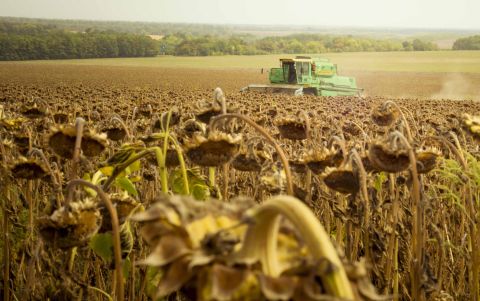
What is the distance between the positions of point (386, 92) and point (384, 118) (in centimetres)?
3839

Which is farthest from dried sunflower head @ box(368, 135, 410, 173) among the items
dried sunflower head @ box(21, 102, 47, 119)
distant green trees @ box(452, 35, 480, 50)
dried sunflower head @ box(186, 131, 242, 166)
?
distant green trees @ box(452, 35, 480, 50)

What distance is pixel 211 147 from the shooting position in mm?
1884

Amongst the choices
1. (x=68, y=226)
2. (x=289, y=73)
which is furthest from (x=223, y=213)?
(x=289, y=73)

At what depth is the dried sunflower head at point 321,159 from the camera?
7.50 feet

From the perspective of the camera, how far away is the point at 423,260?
1.71 m

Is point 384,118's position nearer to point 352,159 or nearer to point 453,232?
point 453,232

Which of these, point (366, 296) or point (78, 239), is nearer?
point (366, 296)

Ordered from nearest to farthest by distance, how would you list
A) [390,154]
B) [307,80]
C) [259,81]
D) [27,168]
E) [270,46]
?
[390,154] < [27,168] < [307,80] < [259,81] < [270,46]

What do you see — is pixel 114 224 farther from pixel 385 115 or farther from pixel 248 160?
pixel 385 115

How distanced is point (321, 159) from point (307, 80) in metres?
24.7

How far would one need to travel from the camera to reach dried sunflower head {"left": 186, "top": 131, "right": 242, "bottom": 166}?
1.87 meters

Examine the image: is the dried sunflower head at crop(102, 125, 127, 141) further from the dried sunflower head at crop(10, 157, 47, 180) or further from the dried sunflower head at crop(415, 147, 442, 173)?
the dried sunflower head at crop(415, 147, 442, 173)

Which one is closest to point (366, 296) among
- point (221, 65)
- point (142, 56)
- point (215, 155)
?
point (215, 155)

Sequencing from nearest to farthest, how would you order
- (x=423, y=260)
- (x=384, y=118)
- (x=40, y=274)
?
(x=423, y=260), (x=40, y=274), (x=384, y=118)
